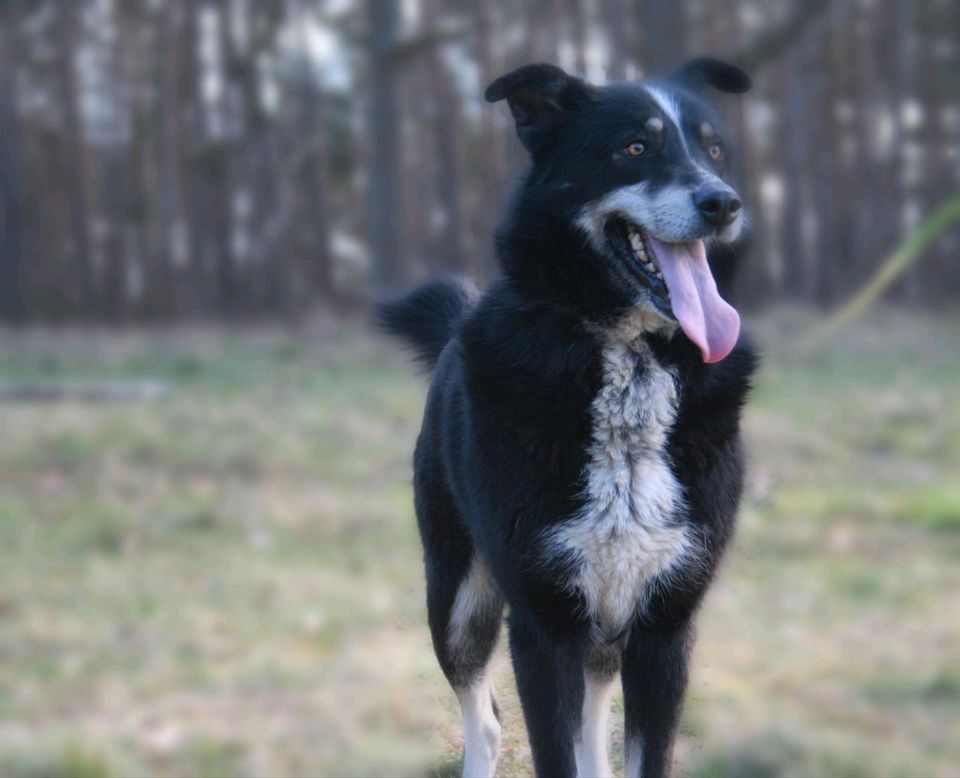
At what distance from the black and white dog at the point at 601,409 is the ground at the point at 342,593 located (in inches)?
13.0

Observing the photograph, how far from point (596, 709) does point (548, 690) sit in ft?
1.21

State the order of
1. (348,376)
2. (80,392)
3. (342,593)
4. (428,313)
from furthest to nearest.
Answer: (348,376) → (80,392) → (342,593) → (428,313)

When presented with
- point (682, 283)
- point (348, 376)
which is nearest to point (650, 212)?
point (682, 283)

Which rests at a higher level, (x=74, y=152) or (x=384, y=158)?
(x=74, y=152)

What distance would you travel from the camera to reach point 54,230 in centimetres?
1447

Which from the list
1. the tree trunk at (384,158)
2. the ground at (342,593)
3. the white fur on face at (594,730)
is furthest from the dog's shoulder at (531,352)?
the tree trunk at (384,158)

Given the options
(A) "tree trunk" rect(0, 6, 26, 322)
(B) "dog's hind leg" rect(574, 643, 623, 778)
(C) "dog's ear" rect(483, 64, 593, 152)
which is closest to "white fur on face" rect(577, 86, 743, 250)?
(C) "dog's ear" rect(483, 64, 593, 152)

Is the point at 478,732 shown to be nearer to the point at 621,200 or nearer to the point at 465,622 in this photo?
the point at 465,622

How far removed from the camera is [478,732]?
3.29 m

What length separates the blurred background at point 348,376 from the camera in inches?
188

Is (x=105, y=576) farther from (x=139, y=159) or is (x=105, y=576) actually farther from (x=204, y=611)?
(x=139, y=159)

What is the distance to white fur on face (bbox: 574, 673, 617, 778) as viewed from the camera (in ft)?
10.4

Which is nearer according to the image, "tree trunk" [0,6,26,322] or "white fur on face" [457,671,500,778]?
"white fur on face" [457,671,500,778]

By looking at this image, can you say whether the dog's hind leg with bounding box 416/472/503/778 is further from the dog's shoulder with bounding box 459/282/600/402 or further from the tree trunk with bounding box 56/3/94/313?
the tree trunk with bounding box 56/3/94/313
